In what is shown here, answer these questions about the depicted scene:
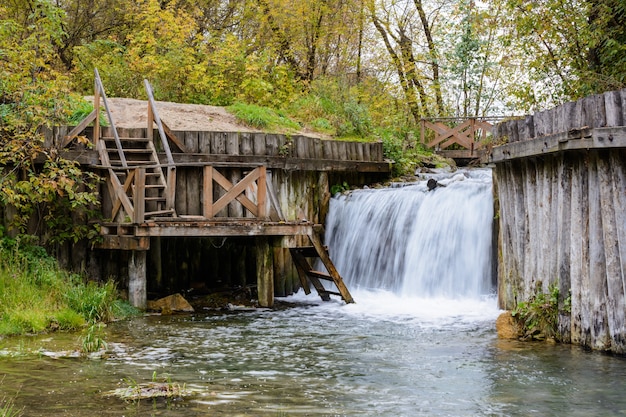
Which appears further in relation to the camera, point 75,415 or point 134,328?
point 134,328

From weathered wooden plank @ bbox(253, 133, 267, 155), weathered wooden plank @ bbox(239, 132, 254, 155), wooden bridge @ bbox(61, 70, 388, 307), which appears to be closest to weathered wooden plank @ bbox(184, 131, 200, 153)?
wooden bridge @ bbox(61, 70, 388, 307)

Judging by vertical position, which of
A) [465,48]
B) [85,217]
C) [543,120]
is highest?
[465,48]

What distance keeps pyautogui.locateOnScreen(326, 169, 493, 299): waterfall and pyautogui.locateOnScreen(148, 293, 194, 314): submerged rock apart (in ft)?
12.1

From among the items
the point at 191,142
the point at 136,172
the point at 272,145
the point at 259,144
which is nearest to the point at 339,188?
the point at 272,145

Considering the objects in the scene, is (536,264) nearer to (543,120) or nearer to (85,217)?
(543,120)

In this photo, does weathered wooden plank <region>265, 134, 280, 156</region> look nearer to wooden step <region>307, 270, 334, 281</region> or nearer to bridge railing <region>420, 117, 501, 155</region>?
wooden step <region>307, 270, 334, 281</region>

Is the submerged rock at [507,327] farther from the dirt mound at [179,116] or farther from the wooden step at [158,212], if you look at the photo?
the dirt mound at [179,116]

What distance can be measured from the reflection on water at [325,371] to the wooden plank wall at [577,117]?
107 inches

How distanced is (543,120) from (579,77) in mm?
5279

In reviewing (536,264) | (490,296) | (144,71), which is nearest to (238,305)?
(490,296)

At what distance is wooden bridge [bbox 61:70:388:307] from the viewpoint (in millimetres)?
13414

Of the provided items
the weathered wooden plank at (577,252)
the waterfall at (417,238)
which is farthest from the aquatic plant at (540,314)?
the waterfall at (417,238)

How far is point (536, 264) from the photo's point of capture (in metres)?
10.9

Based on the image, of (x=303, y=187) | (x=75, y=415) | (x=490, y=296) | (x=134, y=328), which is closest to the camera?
(x=75, y=415)
